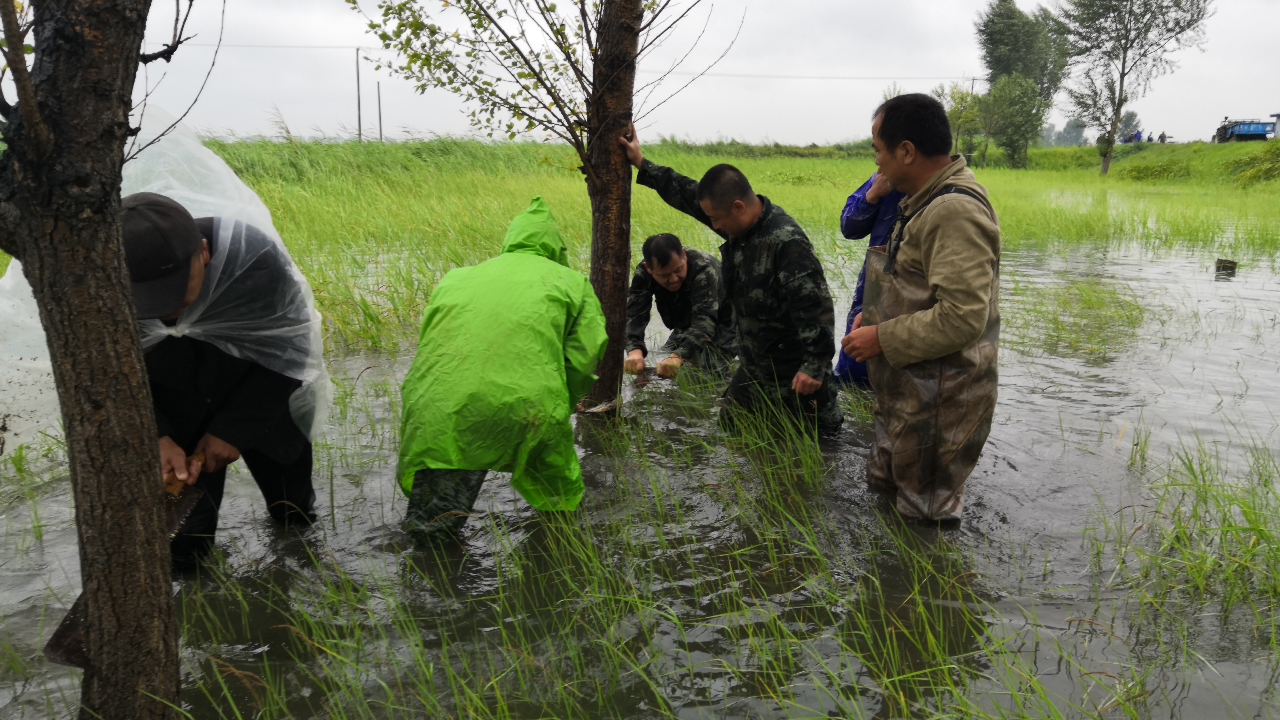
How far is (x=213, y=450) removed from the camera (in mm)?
2910

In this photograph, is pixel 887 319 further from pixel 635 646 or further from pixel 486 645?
pixel 486 645

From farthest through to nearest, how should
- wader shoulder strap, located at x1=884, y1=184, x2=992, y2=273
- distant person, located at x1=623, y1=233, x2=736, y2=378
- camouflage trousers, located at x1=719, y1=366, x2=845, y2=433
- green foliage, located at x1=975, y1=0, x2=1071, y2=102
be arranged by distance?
green foliage, located at x1=975, y1=0, x2=1071, y2=102 < distant person, located at x1=623, y1=233, x2=736, y2=378 < camouflage trousers, located at x1=719, y1=366, x2=845, y2=433 < wader shoulder strap, located at x1=884, y1=184, x2=992, y2=273

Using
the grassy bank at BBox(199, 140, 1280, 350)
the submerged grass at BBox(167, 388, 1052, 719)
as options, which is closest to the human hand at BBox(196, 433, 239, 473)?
the submerged grass at BBox(167, 388, 1052, 719)

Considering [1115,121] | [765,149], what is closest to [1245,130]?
[1115,121]

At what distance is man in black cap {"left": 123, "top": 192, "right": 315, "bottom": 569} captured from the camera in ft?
8.70

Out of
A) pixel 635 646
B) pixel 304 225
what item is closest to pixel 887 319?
pixel 635 646

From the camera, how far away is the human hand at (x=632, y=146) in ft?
13.8

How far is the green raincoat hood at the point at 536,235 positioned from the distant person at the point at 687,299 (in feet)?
6.52

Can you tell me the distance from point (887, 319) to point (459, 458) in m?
1.78

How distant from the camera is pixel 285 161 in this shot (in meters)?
13.8

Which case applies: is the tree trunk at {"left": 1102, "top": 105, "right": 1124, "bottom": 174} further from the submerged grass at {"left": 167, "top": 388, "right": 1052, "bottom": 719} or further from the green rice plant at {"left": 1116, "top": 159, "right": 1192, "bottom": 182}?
the submerged grass at {"left": 167, "top": 388, "right": 1052, "bottom": 719}

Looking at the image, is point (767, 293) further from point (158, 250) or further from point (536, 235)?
point (158, 250)

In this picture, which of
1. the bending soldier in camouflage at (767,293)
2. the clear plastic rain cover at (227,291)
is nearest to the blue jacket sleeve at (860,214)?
the bending soldier in camouflage at (767,293)

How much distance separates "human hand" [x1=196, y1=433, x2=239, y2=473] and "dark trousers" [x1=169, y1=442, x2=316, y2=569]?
0.25 m
